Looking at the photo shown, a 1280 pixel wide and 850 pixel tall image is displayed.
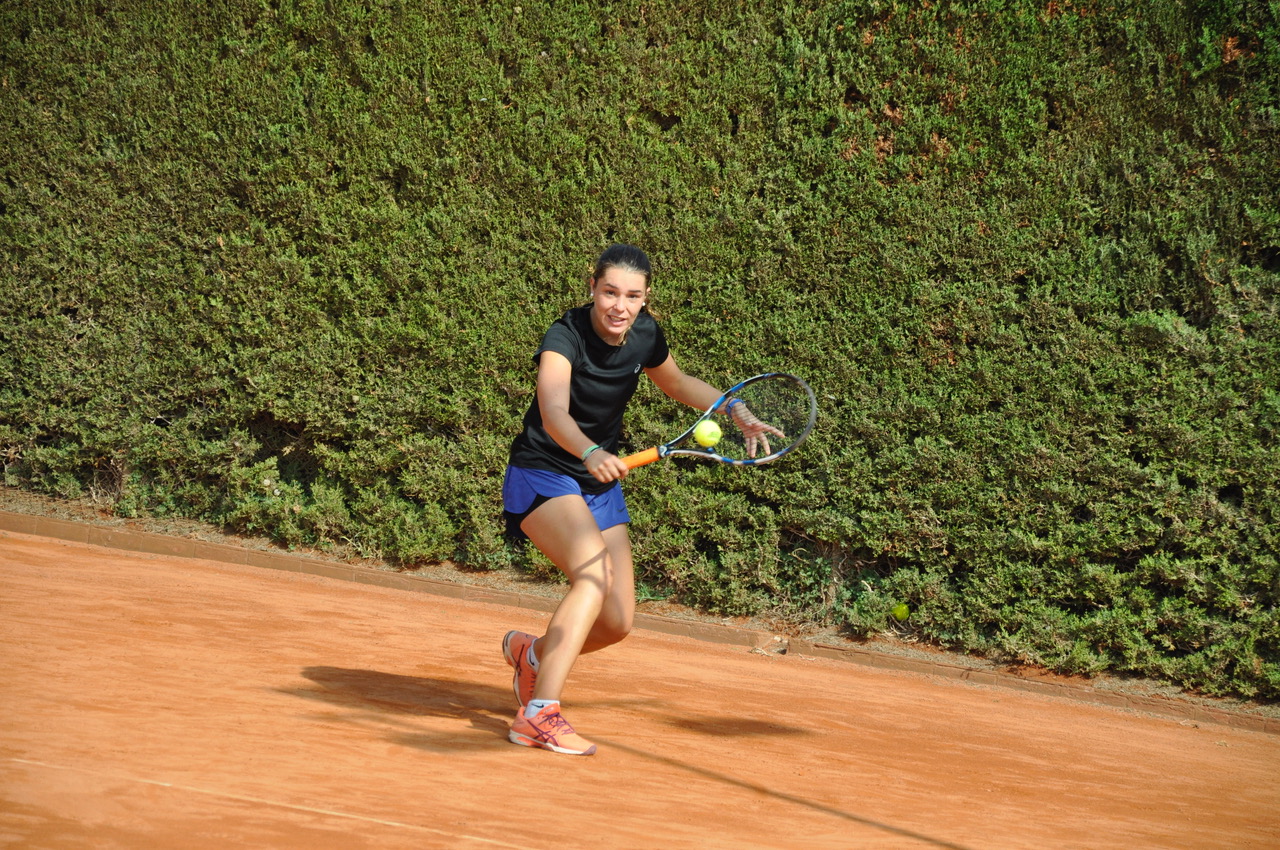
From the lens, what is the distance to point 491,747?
147 inches

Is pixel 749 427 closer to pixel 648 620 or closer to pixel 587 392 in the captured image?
pixel 587 392

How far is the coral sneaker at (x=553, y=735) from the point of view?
3.67m

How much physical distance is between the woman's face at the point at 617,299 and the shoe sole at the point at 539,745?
1.50m

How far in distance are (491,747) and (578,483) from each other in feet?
3.30

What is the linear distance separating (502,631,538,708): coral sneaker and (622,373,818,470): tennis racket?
0.88 m

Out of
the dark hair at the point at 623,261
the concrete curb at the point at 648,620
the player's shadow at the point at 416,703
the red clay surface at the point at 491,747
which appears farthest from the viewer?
the concrete curb at the point at 648,620

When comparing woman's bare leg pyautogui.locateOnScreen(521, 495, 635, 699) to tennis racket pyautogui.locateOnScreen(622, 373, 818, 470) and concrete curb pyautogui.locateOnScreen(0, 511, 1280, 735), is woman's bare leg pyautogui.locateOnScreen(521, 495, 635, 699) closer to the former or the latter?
tennis racket pyautogui.locateOnScreen(622, 373, 818, 470)

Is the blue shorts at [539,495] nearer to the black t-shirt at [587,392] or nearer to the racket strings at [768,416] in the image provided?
the black t-shirt at [587,392]

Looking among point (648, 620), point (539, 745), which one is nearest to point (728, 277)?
point (648, 620)

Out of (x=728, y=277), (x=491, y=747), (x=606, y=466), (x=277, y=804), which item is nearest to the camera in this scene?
(x=277, y=804)

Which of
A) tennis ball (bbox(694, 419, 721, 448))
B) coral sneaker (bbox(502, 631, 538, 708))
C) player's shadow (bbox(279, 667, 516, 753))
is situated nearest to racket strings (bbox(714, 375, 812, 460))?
tennis ball (bbox(694, 419, 721, 448))

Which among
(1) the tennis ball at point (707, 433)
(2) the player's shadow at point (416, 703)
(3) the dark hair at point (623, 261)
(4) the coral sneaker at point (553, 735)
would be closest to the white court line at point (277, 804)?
(2) the player's shadow at point (416, 703)

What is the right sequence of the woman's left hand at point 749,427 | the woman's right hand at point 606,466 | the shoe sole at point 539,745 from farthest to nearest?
the woman's left hand at point 749,427 < the shoe sole at point 539,745 < the woman's right hand at point 606,466

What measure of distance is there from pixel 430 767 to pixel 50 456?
714 centimetres
